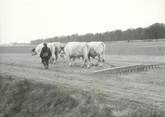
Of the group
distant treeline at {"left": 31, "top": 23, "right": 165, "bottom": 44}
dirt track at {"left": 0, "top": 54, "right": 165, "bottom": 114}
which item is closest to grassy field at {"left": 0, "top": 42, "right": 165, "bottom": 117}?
Result: dirt track at {"left": 0, "top": 54, "right": 165, "bottom": 114}

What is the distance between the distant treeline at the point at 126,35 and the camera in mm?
15377

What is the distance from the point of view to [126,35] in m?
18.2

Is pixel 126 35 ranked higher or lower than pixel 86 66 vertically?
higher

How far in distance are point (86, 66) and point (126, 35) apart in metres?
3.90

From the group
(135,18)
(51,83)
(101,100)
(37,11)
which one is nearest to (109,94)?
(101,100)

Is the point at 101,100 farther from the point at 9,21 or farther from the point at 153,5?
Answer: the point at 9,21

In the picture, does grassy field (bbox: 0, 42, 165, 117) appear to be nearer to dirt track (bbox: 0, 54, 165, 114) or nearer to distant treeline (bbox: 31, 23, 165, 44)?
dirt track (bbox: 0, 54, 165, 114)

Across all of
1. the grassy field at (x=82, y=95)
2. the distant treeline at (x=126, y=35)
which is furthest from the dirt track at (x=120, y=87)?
the distant treeline at (x=126, y=35)

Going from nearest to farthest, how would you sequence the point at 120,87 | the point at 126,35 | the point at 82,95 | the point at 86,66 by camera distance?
the point at 82,95
the point at 120,87
the point at 86,66
the point at 126,35

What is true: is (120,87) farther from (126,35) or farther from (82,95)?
(126,35)

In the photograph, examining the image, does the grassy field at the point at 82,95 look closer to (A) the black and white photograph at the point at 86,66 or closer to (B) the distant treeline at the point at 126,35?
(A) the black and white photograph at the point at 86,66

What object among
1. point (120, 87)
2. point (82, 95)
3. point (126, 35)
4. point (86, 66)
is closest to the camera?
Answer: point (82, 95)

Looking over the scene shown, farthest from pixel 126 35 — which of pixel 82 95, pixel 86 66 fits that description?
pixel 82 95

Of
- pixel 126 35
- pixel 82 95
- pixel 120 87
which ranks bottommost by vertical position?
pixel 82 95
